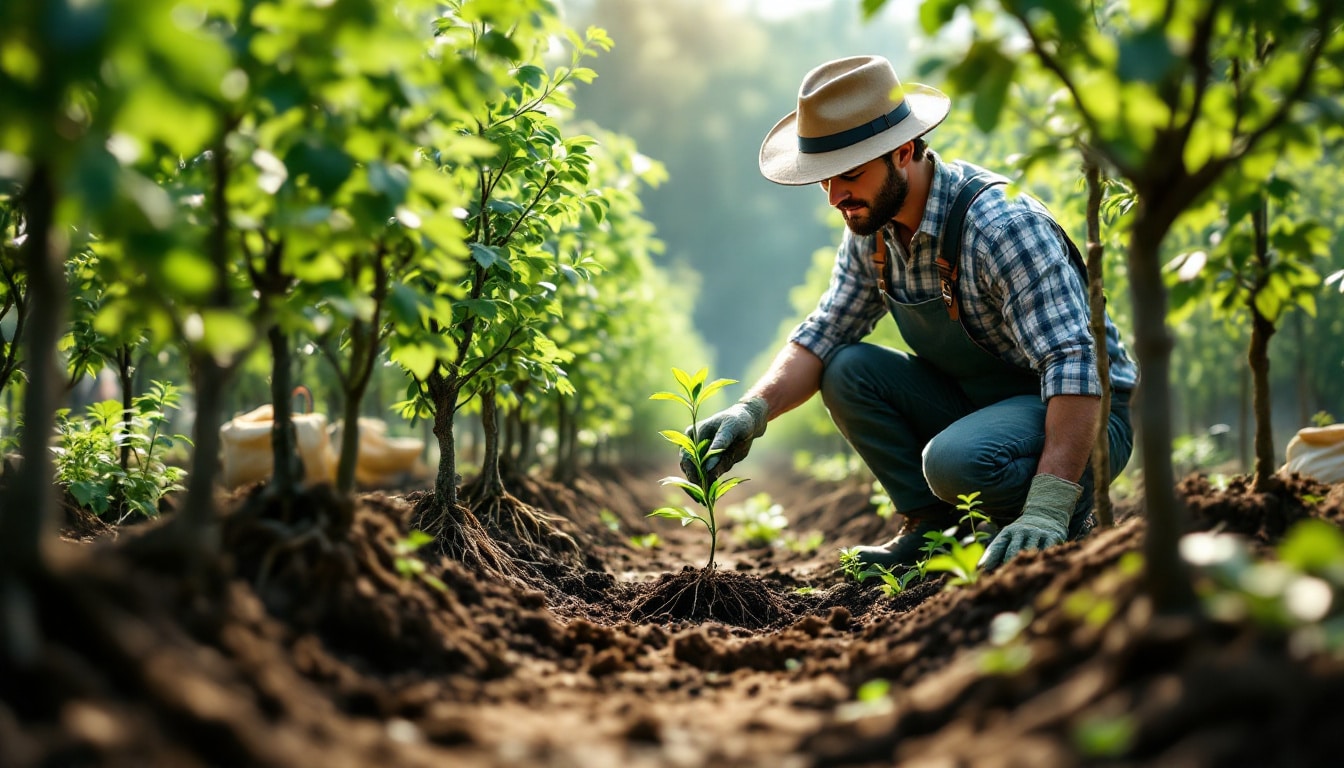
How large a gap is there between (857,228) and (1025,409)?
104 cm

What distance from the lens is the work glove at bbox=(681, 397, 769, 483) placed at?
378 centimetres

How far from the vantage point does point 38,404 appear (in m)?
1.45

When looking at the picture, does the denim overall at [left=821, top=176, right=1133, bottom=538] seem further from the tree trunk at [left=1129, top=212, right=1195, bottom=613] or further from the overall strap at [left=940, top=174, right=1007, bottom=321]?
the tree trunk at [left=1129, top=212, right=1195, bottom=613]

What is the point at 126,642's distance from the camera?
51.9 inches

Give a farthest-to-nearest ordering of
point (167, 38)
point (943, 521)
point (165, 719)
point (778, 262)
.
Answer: point (778, 262) < point (943, 521) < point (165, 719) < point (167, 38)

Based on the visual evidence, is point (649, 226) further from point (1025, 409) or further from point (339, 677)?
point (339, 677)

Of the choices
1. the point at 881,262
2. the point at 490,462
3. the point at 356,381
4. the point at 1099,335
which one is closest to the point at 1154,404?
→ the point at 1099,335

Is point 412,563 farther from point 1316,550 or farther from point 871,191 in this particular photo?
point 871,191

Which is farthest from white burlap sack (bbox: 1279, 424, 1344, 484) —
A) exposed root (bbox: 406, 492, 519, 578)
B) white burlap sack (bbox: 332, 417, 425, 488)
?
white burlap sack (bbox: 332, 417, 425, 488)

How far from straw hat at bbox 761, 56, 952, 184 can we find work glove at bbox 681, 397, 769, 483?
3.25 feet

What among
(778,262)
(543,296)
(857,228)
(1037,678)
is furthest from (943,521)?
(778,262)

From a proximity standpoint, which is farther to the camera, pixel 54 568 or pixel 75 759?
pixel 54 568

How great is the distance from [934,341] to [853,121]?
1.11 meters

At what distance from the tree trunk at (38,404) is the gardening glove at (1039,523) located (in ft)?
7.95
